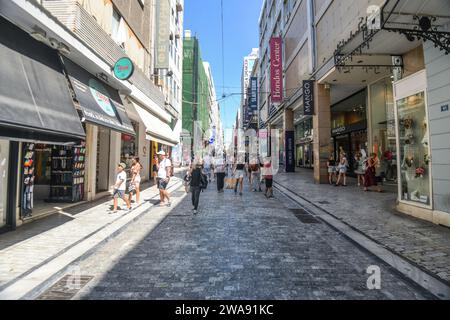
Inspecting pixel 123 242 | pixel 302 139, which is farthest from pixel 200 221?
pixel 302 139

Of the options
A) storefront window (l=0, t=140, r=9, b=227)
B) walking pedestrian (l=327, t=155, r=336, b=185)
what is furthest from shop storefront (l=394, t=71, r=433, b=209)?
storefront window (l=0, t=140, r=9, b=227)

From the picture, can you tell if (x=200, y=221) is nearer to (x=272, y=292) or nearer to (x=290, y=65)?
(x=272, y=292)

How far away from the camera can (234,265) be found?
13.7ft

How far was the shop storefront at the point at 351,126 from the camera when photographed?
1720 centimetres

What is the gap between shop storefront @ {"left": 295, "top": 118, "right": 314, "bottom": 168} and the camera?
27.9 metres

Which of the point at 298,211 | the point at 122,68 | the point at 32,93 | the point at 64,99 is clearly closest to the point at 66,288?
the point at 32,93

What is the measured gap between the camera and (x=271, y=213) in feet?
26.8

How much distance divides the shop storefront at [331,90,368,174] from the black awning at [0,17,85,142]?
14408 mm

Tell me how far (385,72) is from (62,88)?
14116 millimetres

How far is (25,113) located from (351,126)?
18885 millimetres

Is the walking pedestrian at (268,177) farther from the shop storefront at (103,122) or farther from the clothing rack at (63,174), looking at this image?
the clothing rack at (63,174)

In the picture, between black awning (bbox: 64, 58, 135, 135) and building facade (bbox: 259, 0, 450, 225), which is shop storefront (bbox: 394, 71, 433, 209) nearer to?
building facade (bbox: 259, 0, 450, 225)

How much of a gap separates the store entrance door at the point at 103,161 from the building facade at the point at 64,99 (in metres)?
0.04

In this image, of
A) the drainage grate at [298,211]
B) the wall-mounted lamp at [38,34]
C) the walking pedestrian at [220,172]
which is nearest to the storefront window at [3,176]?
the wall-mounted lamp at [38,34]
